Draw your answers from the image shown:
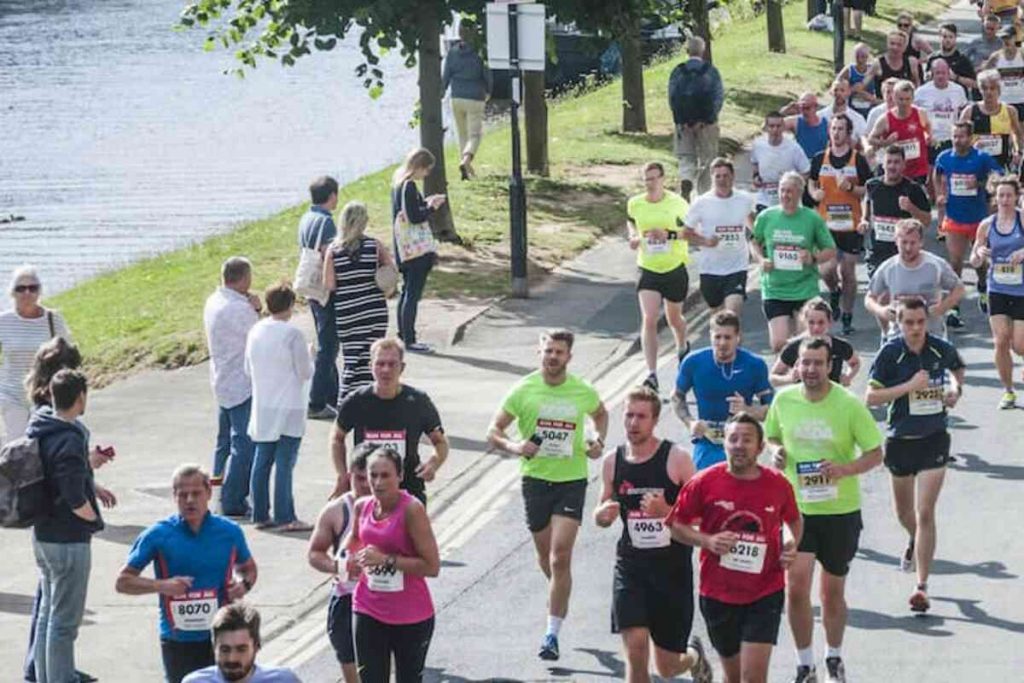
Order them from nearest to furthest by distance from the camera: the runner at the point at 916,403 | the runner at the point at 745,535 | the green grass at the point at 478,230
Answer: the runner at the point at 745,535 < the runner at the point at 916,403 < the green grass at the point at 478,230

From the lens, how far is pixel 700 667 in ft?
40.6

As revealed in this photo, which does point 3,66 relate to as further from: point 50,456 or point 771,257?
point 50,456

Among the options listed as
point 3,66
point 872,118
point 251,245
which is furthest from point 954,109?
point 3,66

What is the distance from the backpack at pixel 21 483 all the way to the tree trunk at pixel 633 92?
18.4 m

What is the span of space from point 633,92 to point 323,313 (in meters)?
14.1

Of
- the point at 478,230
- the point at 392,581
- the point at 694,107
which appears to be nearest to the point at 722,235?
the point at 694,107

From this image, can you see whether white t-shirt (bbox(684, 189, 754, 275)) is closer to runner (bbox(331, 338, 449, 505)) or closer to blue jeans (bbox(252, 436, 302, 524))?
blue jeans (bbox(252, 436, 302, 524))

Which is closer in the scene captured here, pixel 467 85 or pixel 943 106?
pixel 943 106

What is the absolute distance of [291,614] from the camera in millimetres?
14203

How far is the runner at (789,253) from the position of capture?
18.3 meters

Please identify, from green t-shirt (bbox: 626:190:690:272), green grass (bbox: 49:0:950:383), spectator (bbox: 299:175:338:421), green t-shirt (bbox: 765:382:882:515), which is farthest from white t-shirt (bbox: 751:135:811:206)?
green t-shirt (bbox: 765:382:882:515)

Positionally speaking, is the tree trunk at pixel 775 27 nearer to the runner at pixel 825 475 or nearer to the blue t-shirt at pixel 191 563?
the runner at pixel 825 475

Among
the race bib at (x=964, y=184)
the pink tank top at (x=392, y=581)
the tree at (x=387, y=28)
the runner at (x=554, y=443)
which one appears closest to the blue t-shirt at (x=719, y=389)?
the runner at (x=554, y=443)

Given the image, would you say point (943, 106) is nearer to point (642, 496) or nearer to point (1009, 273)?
point (1009, 273)
